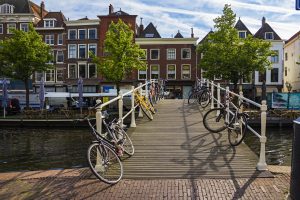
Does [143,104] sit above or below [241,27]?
below

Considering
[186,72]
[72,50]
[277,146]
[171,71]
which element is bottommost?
[277,146]

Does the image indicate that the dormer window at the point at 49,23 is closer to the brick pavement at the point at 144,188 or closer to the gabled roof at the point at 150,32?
the gabled roof at the point at 150,32

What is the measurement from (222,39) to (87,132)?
1773 cm

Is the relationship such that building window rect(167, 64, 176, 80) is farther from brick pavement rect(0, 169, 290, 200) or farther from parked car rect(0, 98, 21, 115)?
brick pavement rect(0, 169, 290, 200)

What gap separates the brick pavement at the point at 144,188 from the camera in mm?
5867

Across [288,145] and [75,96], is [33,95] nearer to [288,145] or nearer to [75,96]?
[75,96]

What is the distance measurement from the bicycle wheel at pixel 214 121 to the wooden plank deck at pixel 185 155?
0.19 m

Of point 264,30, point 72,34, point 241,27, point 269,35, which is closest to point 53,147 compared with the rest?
point 72,34

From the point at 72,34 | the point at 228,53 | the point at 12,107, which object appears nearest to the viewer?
the point at 228,53

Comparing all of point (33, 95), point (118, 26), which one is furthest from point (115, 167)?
point (33, 95)

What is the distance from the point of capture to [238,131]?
9203mm

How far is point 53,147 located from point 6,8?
44937 millimetres

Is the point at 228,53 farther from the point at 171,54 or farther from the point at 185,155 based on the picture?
the point at 185,155

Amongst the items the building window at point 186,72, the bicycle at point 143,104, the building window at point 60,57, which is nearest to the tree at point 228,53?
the building window at point 186,72
